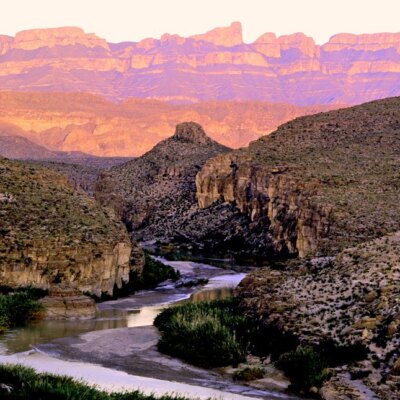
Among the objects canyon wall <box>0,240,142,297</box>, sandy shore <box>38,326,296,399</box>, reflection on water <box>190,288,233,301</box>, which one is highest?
canyon wall <box>0,240,142,297</box>

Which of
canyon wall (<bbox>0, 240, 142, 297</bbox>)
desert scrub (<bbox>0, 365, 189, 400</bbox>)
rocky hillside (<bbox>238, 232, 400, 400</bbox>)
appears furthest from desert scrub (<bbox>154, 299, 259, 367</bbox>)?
canyon wall (<bbox>0, 240, 142, 297</bbox>)

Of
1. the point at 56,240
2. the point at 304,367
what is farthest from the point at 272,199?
the point at 304,367

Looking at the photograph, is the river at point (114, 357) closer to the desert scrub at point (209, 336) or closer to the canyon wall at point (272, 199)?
the desert scrub at point (209, 336)

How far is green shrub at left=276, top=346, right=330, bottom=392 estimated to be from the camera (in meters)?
20.5

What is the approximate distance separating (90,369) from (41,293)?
11.0 m

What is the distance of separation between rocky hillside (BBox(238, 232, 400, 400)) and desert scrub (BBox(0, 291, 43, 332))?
584cm

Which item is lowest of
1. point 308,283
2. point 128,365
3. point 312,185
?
point 128,365

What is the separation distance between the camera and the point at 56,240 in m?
35.3

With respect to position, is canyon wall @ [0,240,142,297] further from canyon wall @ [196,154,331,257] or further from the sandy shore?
canyon wall @ [196,154,331,257]

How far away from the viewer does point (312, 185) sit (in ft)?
180

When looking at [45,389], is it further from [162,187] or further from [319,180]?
[162,187]

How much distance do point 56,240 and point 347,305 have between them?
45.7 ft

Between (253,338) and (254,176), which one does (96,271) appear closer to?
(253,338)

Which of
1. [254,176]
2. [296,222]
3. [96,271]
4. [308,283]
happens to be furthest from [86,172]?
[308,283]
